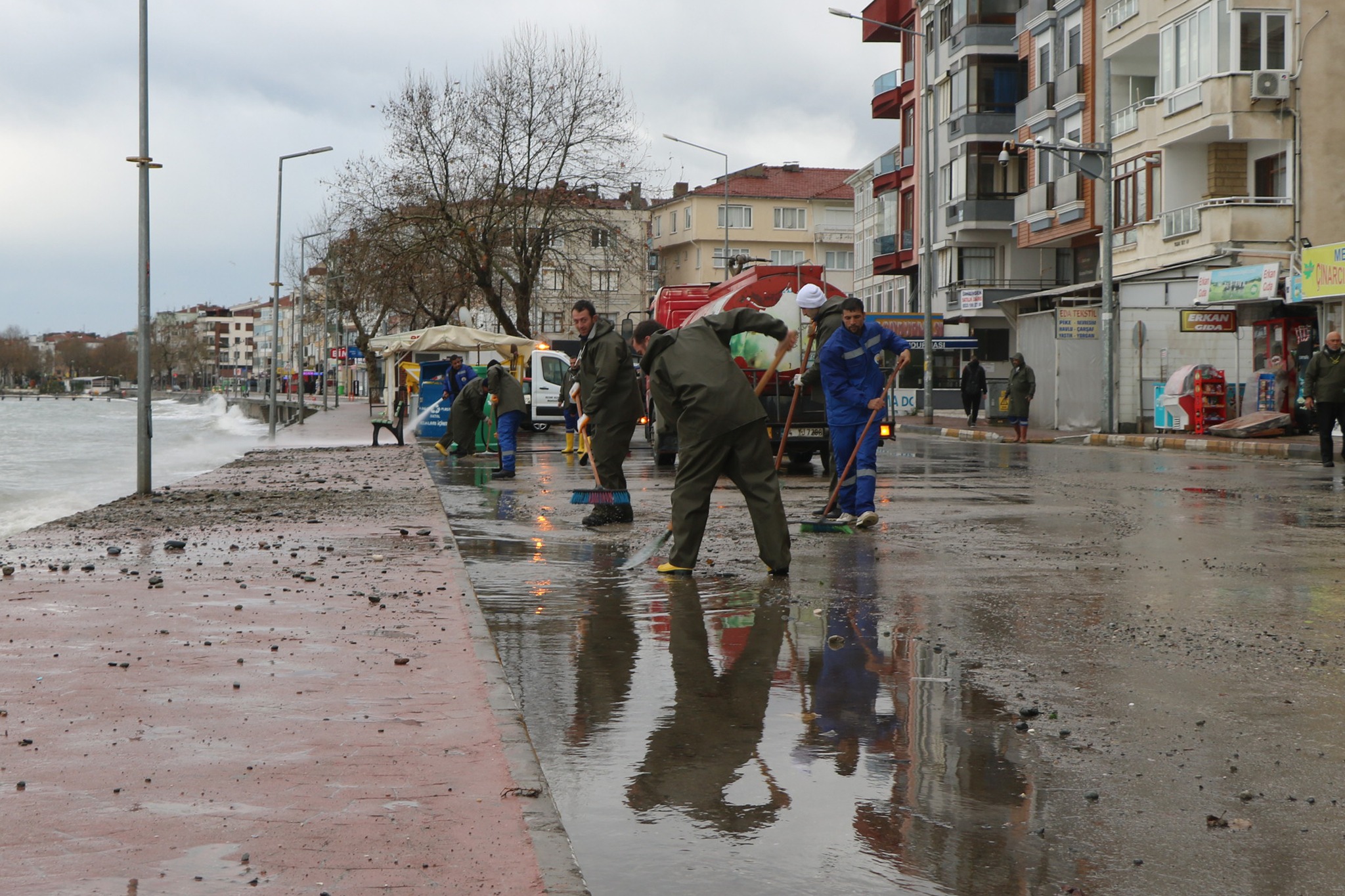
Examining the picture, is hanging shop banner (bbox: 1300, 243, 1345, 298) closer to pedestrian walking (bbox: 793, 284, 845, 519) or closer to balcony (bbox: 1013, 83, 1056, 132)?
pedestrian walking (bbox: 793, 284, 845, 519)

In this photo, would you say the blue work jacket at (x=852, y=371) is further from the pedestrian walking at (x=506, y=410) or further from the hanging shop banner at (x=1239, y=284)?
the hanging shop banner at (x=1239, y=284)

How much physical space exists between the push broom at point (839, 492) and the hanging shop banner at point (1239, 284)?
18387mm

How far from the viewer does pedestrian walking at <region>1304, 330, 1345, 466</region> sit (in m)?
20.4

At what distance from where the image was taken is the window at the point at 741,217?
4122 inches

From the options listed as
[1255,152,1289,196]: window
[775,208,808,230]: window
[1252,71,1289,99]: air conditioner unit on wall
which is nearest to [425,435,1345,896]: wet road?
[1252,71,1289,99]: air conditioner unit on wall

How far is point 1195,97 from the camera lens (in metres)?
34.4

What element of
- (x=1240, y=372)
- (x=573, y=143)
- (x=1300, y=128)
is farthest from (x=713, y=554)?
(x=573, y=143)

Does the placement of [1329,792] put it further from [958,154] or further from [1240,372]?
[958,154]

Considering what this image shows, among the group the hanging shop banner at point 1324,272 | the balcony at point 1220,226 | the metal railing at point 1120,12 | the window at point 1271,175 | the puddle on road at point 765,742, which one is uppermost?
the metal railing at point 1120,12

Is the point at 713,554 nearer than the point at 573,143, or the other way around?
the point at 713,554

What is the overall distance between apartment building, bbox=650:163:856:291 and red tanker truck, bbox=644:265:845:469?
77988 millimetres

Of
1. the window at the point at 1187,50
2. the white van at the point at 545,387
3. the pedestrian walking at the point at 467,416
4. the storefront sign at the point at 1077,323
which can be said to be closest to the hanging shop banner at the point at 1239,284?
the storefront sign at the point at 1077,323

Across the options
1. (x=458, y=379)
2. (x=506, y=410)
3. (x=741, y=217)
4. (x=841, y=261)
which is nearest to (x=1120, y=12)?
(x=458, y=379)

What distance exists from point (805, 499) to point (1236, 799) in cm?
1095
